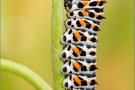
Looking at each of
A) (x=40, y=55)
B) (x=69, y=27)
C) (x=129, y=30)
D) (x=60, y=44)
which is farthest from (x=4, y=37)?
(x=60, y=44)

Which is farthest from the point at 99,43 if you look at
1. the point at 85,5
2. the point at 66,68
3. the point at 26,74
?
the point at 26,74

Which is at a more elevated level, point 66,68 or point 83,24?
point 83,24

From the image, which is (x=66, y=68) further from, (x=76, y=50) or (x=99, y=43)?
(x=99, y=43)

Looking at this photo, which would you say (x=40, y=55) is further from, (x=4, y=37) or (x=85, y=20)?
(x=85, y=20)

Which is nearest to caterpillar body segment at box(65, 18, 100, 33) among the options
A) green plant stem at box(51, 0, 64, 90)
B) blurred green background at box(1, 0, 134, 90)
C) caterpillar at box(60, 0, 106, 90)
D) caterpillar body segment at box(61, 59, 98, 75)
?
caterpillar at box(60, 0, 106, 90)

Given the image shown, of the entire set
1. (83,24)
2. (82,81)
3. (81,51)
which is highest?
(83,24)

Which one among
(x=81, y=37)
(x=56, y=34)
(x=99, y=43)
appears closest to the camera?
(x=56, y=34)
